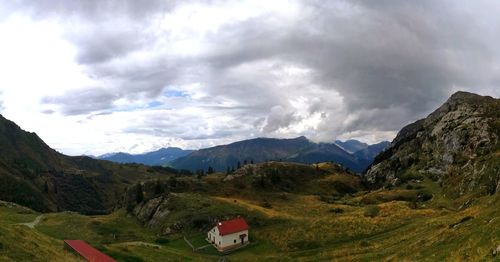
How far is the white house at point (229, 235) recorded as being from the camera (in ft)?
329

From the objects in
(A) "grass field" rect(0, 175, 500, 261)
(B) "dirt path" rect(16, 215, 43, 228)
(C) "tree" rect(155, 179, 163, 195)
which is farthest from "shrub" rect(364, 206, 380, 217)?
(C) "tree" rect(155, 179, 163, 195)

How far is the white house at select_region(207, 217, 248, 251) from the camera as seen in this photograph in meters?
100

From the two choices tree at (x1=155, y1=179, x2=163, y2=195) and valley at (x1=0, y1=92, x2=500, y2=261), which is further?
tree at (x1=155, y1=179, x2=163, y2=195)

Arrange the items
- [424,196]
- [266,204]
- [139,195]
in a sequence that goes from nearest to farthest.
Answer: [424,196], [266,204], [139,195]

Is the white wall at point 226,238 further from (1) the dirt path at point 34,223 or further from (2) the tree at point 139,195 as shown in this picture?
(2) the tree at point 139,195

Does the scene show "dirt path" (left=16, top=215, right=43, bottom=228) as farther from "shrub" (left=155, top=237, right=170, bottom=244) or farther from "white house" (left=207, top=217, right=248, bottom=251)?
"white house" (left=207, top=217, right=248, bottom=251)

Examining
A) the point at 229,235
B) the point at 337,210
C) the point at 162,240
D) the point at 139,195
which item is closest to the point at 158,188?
the point at 139,195

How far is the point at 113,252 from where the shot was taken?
68.8m

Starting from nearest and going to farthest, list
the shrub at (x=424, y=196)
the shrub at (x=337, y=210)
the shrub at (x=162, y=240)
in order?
the shrub at (x=162, y=240), the shrub at (x=337, y=210), the shrub at (x=424, y=196)

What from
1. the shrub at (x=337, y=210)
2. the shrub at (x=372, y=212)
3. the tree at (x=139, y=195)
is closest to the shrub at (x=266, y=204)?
the shrub at (x=337, y=210)

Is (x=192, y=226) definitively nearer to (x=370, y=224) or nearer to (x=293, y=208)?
(x=293, y=208)

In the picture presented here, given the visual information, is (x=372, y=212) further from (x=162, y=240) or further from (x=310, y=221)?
(x=162, y=240)

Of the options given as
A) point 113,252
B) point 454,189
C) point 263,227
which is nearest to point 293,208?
point 263,227

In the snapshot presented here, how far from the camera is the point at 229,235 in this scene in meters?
101
